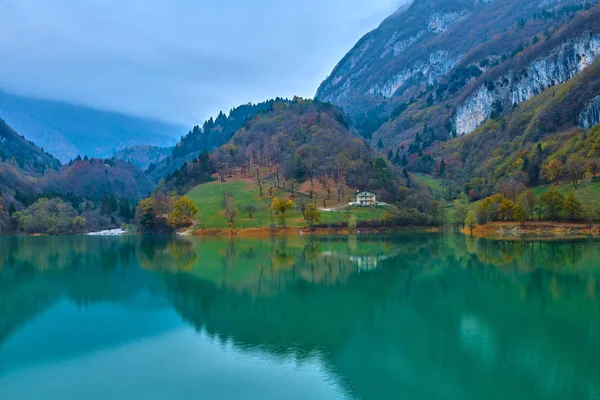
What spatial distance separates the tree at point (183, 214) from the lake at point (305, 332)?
68372mm

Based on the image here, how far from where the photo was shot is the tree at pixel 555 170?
375 ft

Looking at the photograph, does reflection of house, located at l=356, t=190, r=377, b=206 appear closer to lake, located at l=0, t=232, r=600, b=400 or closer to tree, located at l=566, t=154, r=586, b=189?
tree, located at l=566, t=154, r=586, b=189

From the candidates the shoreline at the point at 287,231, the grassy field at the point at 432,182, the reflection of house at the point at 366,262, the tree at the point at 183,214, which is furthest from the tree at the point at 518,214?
the tree at the point at 183,214

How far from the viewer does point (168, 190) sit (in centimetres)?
15962

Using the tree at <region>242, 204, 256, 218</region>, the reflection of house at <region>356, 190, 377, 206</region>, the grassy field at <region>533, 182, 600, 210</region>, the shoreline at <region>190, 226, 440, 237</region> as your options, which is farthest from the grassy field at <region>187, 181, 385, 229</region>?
the grassy field at <region>533, 182, 600, 210</region>

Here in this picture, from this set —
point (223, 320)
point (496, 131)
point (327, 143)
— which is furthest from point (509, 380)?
point (496, 131)

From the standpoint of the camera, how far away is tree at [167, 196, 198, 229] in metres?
120

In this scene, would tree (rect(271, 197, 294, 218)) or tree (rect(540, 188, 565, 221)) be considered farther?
tree (rect(271, 197, 294, 218))

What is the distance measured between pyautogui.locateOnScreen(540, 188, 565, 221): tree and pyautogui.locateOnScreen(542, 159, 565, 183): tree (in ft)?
76.6

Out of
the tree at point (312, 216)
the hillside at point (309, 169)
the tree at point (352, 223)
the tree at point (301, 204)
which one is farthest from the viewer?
the hillside at point (309, 169)

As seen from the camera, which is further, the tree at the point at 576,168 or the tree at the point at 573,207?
the tree at the point at 576,168

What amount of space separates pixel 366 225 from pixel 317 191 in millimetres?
27311

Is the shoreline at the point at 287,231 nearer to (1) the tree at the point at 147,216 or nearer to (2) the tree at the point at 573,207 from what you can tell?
(1) the tree at the point at 147,216

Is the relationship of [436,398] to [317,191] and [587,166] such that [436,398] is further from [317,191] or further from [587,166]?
[317,191]
